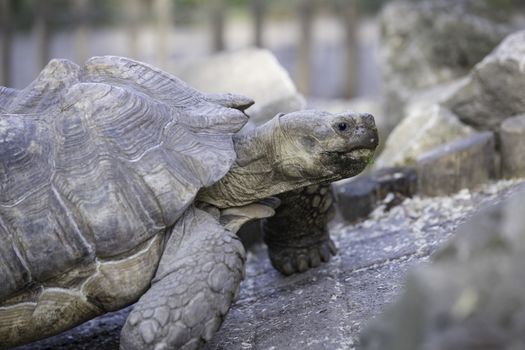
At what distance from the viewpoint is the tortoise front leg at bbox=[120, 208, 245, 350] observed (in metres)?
2.19

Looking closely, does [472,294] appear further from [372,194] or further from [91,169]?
[372,194]

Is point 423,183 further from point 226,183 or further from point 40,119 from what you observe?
point 40,119

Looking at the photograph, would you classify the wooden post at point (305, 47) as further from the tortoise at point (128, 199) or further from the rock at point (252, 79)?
the tortoise at point (128, 199)

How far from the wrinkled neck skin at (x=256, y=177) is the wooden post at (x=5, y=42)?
5342 mm

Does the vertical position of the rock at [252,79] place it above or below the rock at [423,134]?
above

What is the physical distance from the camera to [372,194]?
3830 mm

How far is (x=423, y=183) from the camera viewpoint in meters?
3.76

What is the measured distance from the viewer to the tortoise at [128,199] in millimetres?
2295

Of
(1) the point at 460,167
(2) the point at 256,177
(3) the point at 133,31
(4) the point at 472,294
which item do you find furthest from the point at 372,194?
(3) the point at 133,31

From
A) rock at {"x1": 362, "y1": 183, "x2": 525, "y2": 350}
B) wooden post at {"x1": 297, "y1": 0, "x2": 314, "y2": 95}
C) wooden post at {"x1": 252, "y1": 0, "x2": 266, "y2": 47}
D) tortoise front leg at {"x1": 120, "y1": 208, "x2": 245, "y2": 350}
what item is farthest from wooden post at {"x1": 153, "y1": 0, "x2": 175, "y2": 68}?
rock at {"x1": 362, "y1": 183, "x2": 525, "y2": 350}

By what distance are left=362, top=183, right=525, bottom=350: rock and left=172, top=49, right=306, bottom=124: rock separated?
2542 mm

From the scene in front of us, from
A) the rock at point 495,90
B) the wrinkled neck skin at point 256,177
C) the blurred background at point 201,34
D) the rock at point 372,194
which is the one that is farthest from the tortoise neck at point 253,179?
the blurred background at point 201,34

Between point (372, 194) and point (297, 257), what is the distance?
88 cm

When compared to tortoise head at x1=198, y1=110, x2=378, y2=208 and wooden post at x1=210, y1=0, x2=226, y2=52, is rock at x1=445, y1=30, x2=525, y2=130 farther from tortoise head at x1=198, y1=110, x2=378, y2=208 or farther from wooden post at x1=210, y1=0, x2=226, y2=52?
wooden post at x1=210, y1=0, x2=226, y2=52
